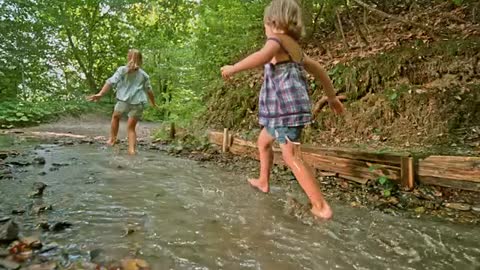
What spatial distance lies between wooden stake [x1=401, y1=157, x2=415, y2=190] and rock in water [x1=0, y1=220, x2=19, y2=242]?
3.76 meters

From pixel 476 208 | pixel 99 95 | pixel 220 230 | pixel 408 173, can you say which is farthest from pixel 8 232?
pixel 99 95

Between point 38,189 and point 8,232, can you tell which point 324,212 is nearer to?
point 8,232

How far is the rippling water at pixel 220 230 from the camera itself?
2.52m

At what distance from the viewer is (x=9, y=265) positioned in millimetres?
2186

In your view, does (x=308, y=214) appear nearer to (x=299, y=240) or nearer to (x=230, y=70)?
(x=299, y=240)

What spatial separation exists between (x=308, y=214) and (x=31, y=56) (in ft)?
54.8

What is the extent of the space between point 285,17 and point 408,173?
241cm

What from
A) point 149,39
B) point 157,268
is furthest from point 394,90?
point 149,39

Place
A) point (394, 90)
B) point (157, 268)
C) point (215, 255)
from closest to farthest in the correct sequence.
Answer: point (157, 268) < point (215, 255) < point (394, 90)

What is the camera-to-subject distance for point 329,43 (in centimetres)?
973

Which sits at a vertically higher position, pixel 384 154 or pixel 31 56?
pixel 31 56

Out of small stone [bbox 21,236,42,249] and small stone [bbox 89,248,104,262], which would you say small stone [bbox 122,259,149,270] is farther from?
small stone [bbox 21,236,42,249]

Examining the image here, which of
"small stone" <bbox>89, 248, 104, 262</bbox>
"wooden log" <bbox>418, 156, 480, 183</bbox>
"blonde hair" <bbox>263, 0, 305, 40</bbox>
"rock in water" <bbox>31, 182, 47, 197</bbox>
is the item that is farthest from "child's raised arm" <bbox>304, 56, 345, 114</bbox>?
"rock in water" <bbox>31, 182, 47, 197</bbox>

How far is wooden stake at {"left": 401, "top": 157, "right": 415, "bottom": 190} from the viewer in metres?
4.41
